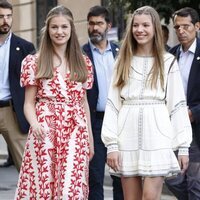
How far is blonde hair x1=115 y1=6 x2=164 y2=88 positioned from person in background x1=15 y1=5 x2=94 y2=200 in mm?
563

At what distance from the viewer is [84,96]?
265 inches

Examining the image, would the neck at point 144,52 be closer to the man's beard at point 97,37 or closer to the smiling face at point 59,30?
the smiling face at point 59,30

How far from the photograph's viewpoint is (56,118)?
256 inches

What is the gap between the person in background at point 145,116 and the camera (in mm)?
6000

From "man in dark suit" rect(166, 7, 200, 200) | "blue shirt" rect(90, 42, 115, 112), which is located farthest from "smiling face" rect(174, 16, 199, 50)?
"blue shirt" rect(90, 42, 115, 112)

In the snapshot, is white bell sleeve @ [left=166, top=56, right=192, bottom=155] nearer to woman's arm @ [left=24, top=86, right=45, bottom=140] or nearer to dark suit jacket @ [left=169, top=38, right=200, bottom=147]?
woman's arm @ [left=24, top=86, right=45, bottom=140]

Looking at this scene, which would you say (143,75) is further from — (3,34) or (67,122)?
(3,34)

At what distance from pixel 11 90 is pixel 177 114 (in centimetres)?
214

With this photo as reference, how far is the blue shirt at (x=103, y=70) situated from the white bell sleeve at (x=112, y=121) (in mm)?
1506

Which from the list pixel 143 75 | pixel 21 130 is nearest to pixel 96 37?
pixel 21 130

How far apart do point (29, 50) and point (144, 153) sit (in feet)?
7.61

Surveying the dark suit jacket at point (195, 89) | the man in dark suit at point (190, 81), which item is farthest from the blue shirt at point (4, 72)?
the dark suit jacket at point (195, 89)

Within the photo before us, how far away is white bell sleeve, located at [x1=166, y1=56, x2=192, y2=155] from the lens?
607cm

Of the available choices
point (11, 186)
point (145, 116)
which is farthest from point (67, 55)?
point (11, 186)
